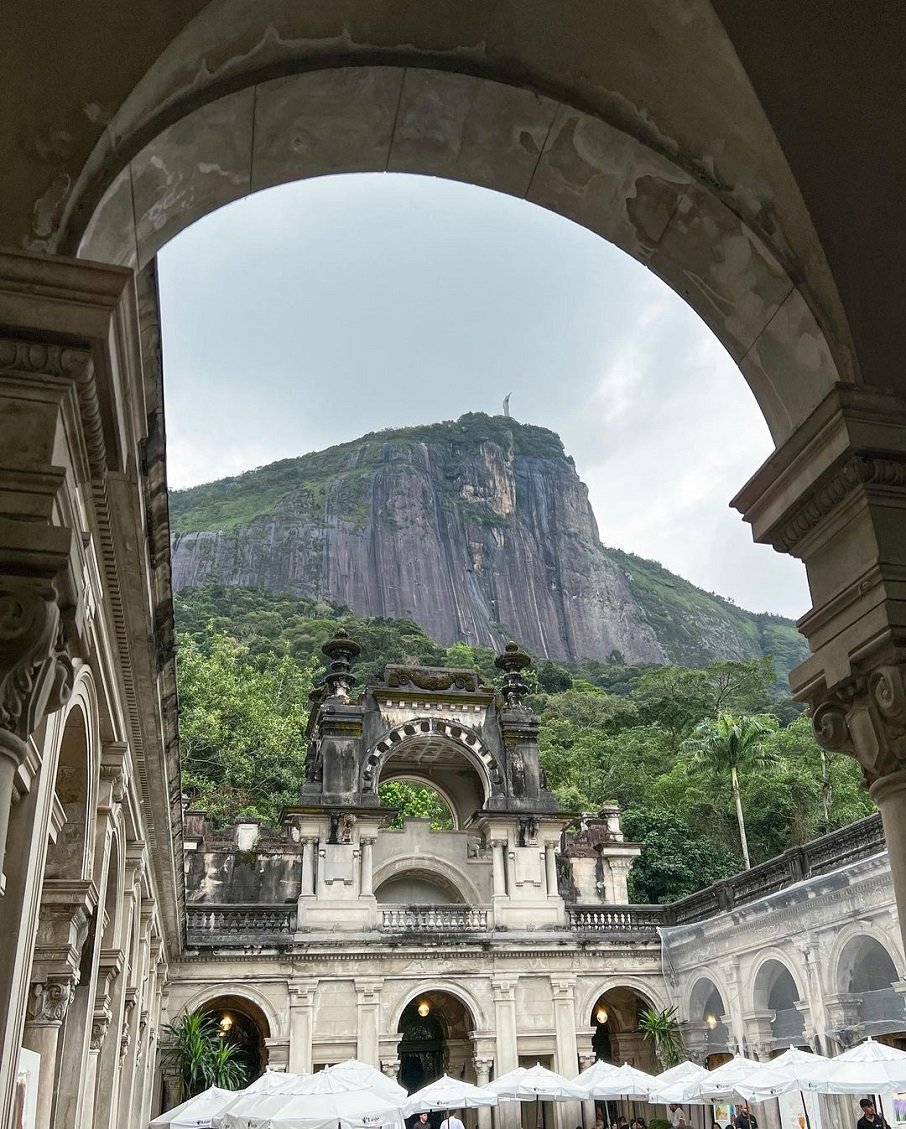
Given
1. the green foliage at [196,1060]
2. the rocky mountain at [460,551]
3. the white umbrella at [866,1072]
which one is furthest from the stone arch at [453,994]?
the rocky mountain at [460,551]

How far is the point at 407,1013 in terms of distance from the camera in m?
29.5

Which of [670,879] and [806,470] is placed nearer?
[806,470]

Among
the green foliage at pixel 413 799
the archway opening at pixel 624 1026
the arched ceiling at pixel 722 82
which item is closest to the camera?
the arched ceiling at pixel 722 82

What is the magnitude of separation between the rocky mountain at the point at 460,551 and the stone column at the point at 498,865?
85754mm

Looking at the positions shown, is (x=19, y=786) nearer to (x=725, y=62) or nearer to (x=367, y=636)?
(x=725, y=62)

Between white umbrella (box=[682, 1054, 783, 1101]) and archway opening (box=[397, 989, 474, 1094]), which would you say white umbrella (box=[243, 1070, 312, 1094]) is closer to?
Answer: white umbrella (box=[682, 1054, 783, 1101])

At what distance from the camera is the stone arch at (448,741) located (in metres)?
27.1

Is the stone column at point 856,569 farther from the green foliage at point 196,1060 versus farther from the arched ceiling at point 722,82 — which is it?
the green foliage at point 196,1060

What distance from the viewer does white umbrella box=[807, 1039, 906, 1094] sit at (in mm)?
13914

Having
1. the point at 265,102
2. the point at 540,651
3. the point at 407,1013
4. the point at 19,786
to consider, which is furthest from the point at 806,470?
the point at 540,651

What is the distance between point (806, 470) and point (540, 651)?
11492cm

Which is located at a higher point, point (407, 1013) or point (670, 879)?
point (670, 879)

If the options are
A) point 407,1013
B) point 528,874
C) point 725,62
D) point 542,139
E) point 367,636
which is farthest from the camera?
point 367,636

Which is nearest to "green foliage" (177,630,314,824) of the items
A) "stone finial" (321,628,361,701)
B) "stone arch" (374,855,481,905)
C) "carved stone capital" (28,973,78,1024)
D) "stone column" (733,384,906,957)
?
"stone arch" (374,855,481,905)
